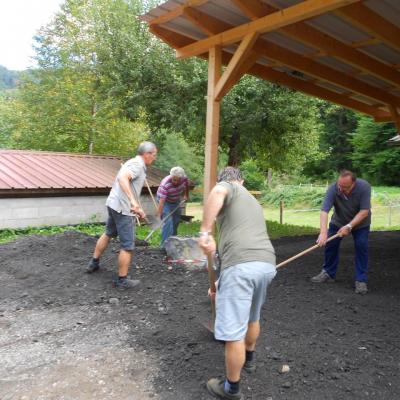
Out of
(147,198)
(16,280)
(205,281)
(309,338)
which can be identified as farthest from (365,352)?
(147,198)

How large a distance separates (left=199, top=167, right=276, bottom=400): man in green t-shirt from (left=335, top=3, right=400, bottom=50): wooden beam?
3.04 meters

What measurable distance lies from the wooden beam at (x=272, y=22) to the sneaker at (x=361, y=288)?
3033 millimetres

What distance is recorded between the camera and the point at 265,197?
1166 inches

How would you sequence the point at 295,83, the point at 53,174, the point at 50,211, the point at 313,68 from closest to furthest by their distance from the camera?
the point at 313,68 → the point at 295,83 → the point at 50,211 → the point at 53,174

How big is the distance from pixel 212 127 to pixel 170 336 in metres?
2.83

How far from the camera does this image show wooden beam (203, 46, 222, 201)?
548cm

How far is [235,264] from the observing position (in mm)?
2633

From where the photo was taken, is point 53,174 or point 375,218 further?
point 375,218

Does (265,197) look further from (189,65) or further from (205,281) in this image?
(205,281)

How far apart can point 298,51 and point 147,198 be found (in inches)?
269

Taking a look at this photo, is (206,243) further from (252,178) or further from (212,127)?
(252,178)

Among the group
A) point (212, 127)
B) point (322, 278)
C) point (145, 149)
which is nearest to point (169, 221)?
point (212, 127)

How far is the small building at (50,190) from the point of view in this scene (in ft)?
31.5

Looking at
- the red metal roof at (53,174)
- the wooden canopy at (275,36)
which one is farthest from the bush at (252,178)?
the wooden canopy at (275,36)
